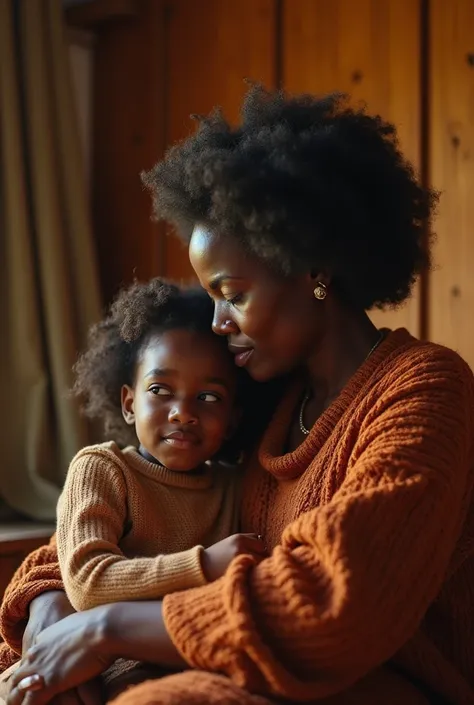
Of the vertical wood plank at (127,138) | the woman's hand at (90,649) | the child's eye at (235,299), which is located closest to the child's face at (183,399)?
the child's eye at (235,299)

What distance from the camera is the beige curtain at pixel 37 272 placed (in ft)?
8.57

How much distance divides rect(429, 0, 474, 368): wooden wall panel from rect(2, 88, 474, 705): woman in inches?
24.4

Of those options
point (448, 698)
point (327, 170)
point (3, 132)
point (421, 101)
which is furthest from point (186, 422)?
point (3, 132)

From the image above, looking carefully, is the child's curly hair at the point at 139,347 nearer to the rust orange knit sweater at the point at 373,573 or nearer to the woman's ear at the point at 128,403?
the woman's ear at the point at 128,403

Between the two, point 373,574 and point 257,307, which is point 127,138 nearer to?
point 257,307

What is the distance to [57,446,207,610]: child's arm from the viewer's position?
4.25 ft

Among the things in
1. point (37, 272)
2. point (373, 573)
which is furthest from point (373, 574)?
point (37, 272)

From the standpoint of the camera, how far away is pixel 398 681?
1295 millimetres

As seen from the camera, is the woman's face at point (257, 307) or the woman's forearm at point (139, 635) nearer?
the woman's forearm at point (139, 635)

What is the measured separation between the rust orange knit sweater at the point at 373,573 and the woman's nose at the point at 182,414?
253mm

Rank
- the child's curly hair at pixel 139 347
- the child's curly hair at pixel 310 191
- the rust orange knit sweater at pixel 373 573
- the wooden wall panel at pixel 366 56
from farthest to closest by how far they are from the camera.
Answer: the wooden wall panel at pixel 366 56 < the child's curly hair at pixel 139 347 < the child's curly hair at pixel 310 191 < the rust orange knit sweater at pixel 373 573

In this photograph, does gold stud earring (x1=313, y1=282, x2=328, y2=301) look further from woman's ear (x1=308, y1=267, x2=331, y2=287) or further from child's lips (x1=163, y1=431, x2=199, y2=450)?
child's lips (x1=163, y1=431, x2=199, y2=450)

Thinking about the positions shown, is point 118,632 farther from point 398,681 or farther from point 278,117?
point 278,117

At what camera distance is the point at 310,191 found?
1429 mm
